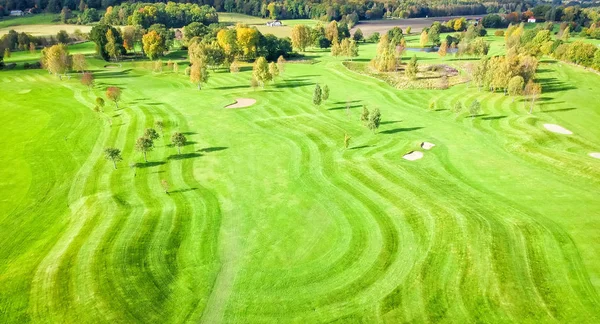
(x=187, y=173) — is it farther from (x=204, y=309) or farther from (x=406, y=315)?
(x=406, y=315)

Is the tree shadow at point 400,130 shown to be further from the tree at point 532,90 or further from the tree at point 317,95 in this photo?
A: the tree at point 532,90

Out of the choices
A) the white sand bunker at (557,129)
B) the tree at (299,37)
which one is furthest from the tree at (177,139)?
the tree at (299,37)

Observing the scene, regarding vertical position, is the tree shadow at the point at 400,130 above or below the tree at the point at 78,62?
below

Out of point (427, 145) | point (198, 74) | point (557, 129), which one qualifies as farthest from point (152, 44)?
point (557, 129)

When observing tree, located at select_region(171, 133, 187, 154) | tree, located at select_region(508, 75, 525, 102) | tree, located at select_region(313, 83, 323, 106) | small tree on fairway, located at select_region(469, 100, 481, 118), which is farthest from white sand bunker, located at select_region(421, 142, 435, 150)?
tree, located at select_region(171, 133, 187, 154)

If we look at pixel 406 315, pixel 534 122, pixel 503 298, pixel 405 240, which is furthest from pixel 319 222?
pixel 534 122

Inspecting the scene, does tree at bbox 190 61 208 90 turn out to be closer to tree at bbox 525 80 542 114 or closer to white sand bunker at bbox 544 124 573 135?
tree at bbox 525 80 542 114
